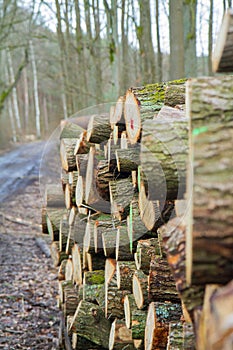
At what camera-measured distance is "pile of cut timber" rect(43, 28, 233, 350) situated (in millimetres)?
1264

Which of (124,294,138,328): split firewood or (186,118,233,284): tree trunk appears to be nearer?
(186,118,233,284): tree trunk

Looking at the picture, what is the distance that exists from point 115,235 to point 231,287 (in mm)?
2075

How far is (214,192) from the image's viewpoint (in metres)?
1.26

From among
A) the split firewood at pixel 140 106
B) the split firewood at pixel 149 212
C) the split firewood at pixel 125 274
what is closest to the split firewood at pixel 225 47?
the split firewood at pixel 149 212

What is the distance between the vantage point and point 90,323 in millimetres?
3553

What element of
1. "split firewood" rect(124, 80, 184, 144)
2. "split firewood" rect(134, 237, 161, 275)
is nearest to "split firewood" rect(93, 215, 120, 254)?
"split firewood" rect(134, 237, 161, 275)

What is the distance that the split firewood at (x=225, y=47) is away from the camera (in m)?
1.38

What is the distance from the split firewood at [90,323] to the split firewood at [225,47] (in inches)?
96.2

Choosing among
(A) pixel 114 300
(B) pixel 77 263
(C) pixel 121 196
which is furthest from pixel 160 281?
(B) pixel 77 263

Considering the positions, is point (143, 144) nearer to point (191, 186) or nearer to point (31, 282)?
point (191, 186)

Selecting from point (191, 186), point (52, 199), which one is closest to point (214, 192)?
point (191, 186)

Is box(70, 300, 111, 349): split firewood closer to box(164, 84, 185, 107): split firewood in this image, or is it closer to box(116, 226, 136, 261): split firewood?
box(116, 226, 136, 261): split firewood

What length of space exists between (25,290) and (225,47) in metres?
4.24

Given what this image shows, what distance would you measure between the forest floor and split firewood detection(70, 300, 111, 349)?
1.75 feet
